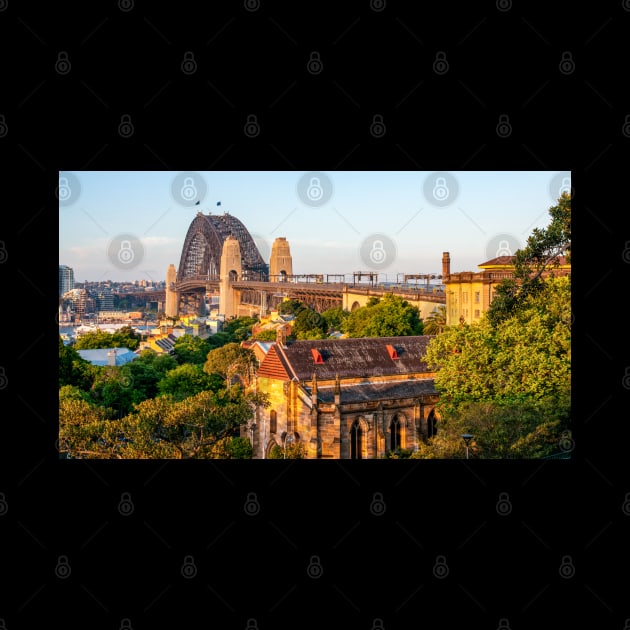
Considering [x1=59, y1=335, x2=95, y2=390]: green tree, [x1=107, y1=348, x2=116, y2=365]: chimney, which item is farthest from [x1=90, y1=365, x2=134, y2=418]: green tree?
[x1=107, y1=348, x2=116, y2=365]: chimney

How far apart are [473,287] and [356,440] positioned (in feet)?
13.5

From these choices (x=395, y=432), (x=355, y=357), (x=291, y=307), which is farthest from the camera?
(x=291, y=307)

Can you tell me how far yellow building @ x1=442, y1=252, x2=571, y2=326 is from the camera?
13.2 m

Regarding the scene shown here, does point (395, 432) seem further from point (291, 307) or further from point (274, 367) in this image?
point (291, 307)

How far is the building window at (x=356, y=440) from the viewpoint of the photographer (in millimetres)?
12180

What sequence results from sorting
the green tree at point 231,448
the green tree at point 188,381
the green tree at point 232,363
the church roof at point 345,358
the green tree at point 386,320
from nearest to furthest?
the green tree at point 231,448 < the church roof at point 345,358 < the green tree at point 232,363 < the green tree at point 188,381 < the green tree at point 386,320

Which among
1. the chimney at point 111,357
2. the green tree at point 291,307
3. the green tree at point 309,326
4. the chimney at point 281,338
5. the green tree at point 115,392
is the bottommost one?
the green tree at point 115,392

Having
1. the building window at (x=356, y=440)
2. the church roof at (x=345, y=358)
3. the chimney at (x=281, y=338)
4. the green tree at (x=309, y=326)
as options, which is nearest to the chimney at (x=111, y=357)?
the green tree at (x=309, y=326)

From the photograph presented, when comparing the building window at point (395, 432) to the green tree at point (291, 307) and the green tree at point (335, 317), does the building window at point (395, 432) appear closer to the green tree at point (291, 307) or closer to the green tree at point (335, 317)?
the green tree at point (335, 317)

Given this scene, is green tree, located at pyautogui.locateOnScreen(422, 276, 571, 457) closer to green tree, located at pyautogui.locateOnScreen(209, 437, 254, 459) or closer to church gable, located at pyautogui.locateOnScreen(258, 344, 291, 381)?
green tree, located at pyautogui.locateOnScreen(209, 437, 254, 459)

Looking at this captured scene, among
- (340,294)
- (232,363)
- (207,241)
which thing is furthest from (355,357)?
(207,241)

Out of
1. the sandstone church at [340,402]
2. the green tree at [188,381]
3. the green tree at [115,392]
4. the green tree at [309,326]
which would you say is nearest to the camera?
the sandstone church at [340,402]

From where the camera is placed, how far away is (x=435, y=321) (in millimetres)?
17766

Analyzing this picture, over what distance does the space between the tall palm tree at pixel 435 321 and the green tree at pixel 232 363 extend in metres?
4.99
